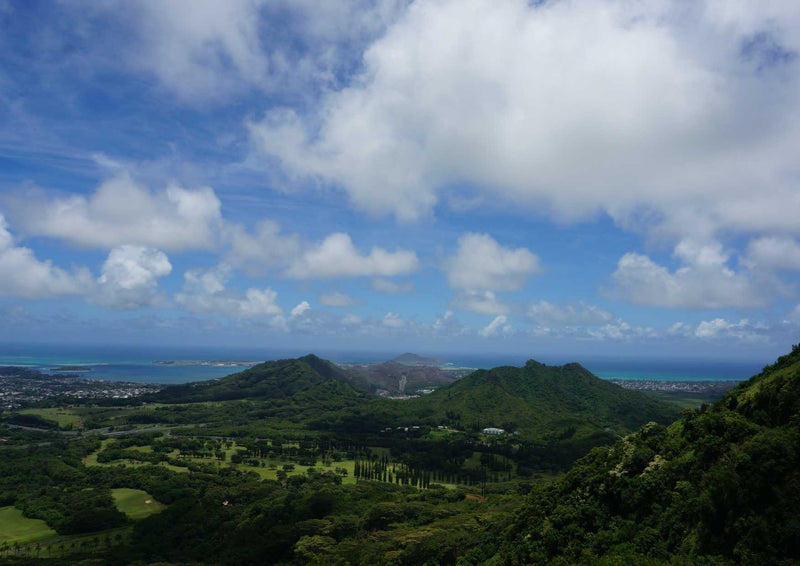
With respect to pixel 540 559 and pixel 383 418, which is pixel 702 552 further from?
pixel 383 418

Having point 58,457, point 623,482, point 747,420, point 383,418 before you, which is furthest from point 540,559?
point 383,418

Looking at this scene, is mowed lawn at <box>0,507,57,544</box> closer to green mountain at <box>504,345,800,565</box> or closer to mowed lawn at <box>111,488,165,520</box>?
mowed lawn at <box>111,488,165,520</box>

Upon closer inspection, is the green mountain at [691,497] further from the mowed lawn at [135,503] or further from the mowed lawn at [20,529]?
the mowed lawn at [20,529]

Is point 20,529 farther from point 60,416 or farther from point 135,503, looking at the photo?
point 60,416

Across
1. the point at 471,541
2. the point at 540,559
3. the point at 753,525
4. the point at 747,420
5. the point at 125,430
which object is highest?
the point at 747,420

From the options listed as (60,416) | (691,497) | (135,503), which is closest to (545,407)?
(135,503)

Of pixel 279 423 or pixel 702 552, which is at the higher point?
pixel 702 552
